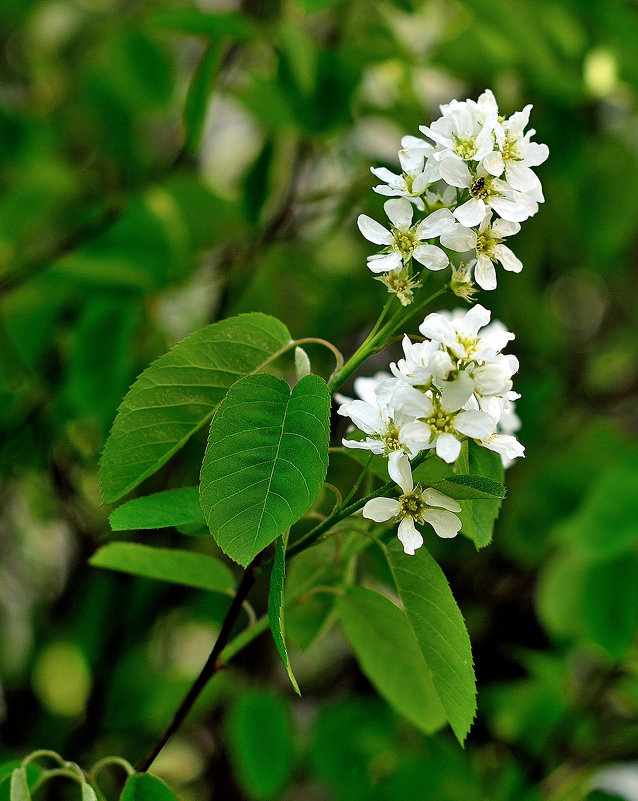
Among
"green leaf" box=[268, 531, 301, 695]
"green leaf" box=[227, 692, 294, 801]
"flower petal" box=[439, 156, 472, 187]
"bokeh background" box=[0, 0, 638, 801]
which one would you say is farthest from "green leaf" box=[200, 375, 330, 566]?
"green leaf" box=[227, 692, 294, 801]

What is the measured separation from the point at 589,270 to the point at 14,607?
1.18 metres

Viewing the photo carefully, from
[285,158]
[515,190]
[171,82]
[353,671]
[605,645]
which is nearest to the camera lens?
[515,190]

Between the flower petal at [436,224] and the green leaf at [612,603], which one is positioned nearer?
the flower petal at [436,224]

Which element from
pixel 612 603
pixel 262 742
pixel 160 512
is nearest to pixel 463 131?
pixel 160 512

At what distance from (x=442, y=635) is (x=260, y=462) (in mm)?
128

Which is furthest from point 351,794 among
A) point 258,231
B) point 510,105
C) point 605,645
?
point 510,105

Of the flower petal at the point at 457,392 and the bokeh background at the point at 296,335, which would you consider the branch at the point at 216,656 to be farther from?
the bokeh background at the point at 296,335

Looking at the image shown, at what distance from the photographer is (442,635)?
0.39 meters

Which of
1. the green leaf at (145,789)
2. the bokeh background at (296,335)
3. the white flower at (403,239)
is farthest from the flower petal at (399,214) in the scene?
the bokeh background at (296,335)

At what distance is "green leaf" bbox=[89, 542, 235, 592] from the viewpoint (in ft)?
1.55

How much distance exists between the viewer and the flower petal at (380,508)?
0.37m

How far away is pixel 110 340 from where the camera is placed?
0.89 meters

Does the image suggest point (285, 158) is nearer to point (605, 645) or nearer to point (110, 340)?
point (110, 340)

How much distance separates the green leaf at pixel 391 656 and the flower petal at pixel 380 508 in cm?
15
